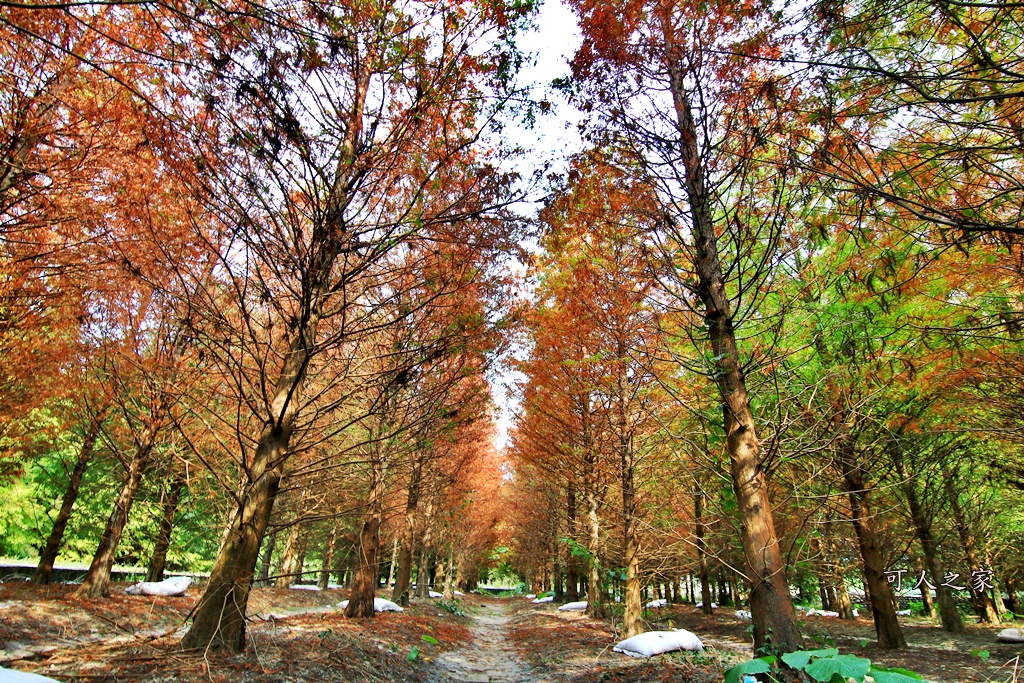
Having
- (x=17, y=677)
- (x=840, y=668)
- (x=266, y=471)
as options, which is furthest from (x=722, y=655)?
(x=17, y=677)

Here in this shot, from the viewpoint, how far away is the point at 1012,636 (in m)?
10.8

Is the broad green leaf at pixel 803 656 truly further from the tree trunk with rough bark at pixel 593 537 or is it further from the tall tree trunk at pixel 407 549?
the tall tree trunk at pixel 407 549

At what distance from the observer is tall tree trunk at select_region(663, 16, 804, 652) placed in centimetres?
363

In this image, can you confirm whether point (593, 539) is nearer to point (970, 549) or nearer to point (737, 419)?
point (737, 419)

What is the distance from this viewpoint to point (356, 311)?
6.82m

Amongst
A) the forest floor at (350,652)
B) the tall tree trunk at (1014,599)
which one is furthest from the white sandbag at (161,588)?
the tall tree trunk at (1014,599)

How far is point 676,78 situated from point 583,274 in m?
3.56

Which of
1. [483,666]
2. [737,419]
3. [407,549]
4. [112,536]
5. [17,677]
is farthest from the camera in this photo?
[407,549]

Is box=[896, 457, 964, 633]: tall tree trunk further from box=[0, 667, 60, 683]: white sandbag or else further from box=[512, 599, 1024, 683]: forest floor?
box=[0, 667, 60, 683]: white sandbag

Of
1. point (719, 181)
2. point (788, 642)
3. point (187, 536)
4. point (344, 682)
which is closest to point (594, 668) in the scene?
point (344, 682)

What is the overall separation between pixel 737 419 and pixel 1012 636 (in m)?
13.1

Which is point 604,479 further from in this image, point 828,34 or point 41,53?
point 41,53

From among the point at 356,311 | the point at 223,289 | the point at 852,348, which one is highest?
the point at 852,348

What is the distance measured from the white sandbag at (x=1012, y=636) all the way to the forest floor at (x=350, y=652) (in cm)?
29
